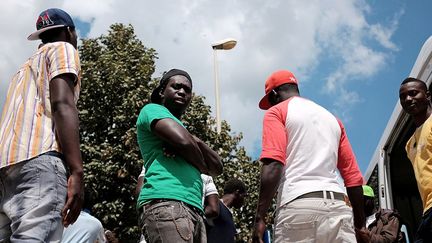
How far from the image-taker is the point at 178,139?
3408 millimetres

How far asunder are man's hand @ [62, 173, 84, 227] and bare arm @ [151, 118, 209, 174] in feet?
2.69

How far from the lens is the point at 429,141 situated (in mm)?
4184

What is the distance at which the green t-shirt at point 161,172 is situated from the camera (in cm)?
337

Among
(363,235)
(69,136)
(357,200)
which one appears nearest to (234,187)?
(363,235)

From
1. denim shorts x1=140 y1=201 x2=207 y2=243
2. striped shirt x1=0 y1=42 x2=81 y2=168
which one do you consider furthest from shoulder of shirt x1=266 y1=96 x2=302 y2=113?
striped shirt x1=0 y1=42 x2=81 y2=168

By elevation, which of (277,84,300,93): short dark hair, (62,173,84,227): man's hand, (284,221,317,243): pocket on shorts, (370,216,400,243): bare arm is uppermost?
(277,84,300,93): short dark hair

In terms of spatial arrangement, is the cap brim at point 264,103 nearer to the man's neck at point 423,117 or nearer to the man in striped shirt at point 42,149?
the man's neck at point 423,117

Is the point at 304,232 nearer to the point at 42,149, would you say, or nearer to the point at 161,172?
the point at 161,172

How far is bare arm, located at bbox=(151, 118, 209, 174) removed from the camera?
3.41 meters

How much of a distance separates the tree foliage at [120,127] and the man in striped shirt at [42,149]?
12407 mm

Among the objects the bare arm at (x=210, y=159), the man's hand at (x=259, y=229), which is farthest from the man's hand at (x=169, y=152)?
the man's hand at (x=259, y=229)

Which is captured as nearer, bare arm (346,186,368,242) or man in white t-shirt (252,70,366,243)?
man in white t-shirt (252,70,366,243)

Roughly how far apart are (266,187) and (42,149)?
1457 millimetres

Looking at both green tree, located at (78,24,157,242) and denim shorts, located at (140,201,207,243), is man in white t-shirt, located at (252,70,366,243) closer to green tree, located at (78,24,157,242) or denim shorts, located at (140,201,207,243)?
denim shorts, located at (140,201,207,243)
